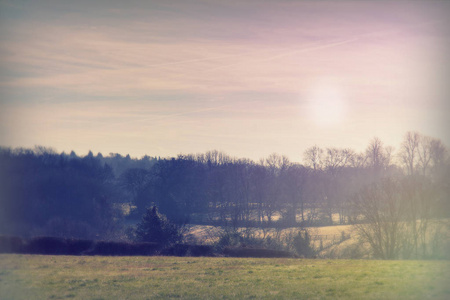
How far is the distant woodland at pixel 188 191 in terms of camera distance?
102 metres

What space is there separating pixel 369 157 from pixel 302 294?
91367 mm

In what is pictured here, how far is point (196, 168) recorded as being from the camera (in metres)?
136

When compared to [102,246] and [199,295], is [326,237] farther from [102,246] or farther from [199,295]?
[199,295]

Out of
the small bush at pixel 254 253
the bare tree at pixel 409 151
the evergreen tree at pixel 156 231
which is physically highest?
the bare tree at pixel 409 151

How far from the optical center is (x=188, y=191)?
124875 millimetres

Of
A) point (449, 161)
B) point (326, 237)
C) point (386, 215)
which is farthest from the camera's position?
point (326, 237)

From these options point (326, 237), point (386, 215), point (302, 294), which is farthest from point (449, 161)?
point (302, 294)

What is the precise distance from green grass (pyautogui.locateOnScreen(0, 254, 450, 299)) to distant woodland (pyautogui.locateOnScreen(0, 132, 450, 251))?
2142 inches

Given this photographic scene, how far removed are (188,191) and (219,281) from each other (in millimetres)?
100348

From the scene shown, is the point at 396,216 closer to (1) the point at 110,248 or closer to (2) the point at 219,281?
(1) the point at 110,248

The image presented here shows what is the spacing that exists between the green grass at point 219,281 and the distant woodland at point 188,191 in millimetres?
54401

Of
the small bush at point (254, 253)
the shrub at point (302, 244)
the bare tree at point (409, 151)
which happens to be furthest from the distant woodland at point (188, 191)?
the small bush at point (254, 253)

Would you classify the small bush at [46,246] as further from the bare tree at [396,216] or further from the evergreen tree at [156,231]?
the bare tree at [396,216]

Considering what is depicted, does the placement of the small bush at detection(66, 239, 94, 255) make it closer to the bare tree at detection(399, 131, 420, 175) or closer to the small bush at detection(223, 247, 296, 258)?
the small bush at detection(223, 247, 296, 258)
